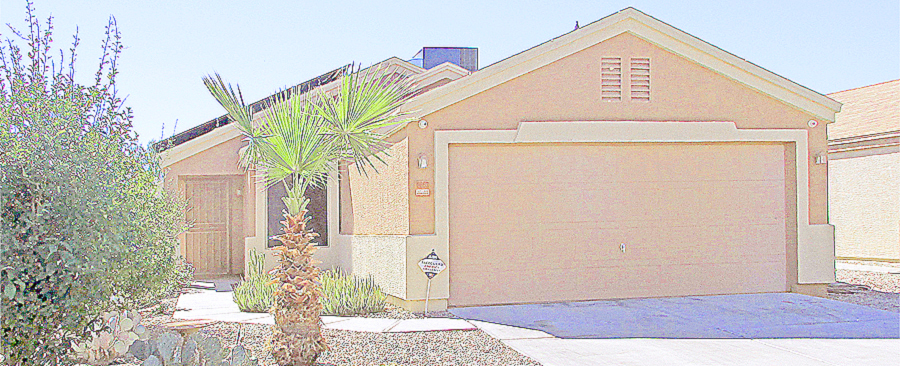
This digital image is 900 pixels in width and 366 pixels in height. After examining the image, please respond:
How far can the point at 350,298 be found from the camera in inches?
384

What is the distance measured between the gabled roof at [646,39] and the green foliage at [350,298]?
7.75ft

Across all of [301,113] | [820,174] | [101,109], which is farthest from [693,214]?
[101,109]

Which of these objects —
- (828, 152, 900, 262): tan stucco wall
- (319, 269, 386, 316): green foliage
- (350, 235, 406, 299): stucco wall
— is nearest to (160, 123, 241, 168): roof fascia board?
(350, 235, 406, 299): stucco wall

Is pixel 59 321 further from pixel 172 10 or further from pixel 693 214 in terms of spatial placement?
pixel 693 214

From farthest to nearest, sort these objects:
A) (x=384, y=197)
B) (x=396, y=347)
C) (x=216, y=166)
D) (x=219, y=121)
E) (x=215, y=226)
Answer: (x=219, y=121) < (x=215, y=226) < (x=216, y=166) < (x=384, y=197) < (x=396, y=347)

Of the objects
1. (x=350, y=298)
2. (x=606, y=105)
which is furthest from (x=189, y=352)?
(x=606, y=105)

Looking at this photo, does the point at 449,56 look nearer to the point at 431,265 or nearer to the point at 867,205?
the point at 431,265

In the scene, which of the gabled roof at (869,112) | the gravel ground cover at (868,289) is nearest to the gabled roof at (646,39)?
the gravel ground cover at (868,289)

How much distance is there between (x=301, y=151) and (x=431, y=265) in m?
3.41

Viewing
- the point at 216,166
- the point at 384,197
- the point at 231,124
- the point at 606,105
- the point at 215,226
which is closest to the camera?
the point at 606,105

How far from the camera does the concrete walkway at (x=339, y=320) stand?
28.4ft

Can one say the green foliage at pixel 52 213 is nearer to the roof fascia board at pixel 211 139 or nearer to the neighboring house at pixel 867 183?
the roof fascia board at pixel 211 139

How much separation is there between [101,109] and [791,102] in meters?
9.20

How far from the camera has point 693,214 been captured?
1098cm
